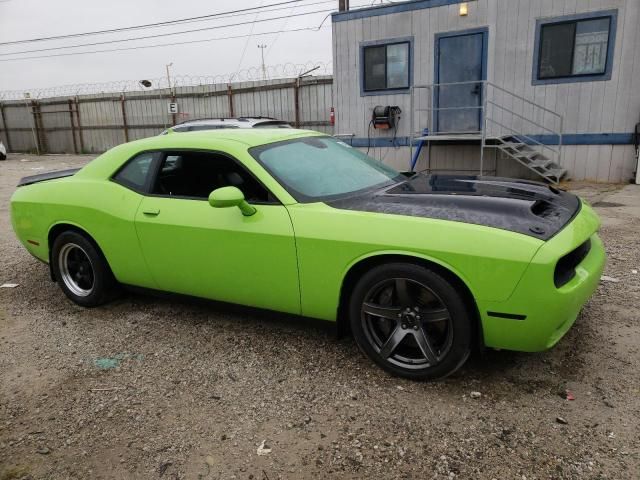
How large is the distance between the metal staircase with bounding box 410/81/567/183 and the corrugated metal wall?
5.99m

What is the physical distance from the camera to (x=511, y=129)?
10.4 m

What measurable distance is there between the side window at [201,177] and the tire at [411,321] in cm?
96

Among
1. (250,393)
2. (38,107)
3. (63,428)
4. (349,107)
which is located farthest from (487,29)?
(38,107)

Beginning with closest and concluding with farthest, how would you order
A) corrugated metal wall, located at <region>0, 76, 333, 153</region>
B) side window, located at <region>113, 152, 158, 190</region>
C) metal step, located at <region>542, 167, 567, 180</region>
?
1. side window, located at <region>113, 152, 158, 190</region>
2. metal step, located at <region>542, 167, 567, 180</region>
3. corrugated metal wall, located at <region>0, 76, 333, 153</region>

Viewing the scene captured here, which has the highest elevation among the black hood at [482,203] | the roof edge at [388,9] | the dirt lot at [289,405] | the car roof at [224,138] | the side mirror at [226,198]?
the roof edge at [388,9]

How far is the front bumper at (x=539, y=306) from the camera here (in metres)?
2.51

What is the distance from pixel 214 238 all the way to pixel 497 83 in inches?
347

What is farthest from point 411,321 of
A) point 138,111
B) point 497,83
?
point 138,111

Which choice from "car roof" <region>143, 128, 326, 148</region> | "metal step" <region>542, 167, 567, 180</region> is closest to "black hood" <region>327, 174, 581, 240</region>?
"car roof" <region>143, 128, 326, 148</region>

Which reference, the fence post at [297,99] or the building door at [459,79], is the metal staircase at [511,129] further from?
the fence post at [297,99]

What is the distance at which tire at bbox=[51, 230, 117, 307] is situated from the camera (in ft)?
13.6

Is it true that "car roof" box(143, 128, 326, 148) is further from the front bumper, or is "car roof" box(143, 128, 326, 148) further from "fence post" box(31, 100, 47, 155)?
"fence post" box(31, 100, 47, 155)

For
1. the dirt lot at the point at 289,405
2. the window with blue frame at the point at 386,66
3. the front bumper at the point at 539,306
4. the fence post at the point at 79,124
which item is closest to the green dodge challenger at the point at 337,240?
the front bumper at the point at 539,306

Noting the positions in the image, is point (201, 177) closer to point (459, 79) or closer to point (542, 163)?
point (542, 163)
